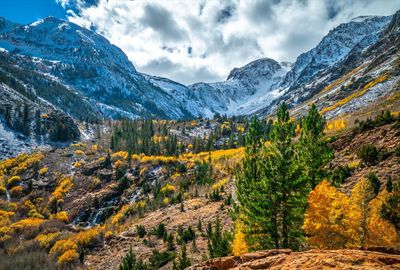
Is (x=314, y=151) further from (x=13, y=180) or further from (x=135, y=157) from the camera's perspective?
(x=13, y=180)

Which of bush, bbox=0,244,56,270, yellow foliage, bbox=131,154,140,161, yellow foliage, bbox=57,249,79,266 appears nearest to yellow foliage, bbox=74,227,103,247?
yellow foliage, bbox=57,249,79,266

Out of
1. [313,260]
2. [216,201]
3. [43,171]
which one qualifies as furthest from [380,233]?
[43,171]

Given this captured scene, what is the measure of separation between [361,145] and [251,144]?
20.9m

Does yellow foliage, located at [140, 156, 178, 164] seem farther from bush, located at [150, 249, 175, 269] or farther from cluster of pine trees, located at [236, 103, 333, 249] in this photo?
cluster of pine trees, located at [236, 103, 333, 249]

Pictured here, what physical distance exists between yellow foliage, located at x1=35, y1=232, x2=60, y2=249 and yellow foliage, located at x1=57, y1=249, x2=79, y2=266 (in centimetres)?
1181

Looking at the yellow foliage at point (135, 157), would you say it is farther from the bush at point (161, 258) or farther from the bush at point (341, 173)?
the bush at point (341, 173)

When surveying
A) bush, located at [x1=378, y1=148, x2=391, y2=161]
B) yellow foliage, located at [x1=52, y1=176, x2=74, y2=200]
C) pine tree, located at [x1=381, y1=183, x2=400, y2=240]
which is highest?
yellow foliage, located at [x1=52, y1=176, x2=74, y2=200]

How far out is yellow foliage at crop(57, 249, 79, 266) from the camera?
90.9 m

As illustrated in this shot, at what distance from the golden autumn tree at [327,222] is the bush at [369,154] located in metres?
21.7

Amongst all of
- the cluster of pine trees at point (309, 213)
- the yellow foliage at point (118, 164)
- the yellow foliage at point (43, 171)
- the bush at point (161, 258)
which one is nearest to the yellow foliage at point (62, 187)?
the yellow foliage at point (43, 171)

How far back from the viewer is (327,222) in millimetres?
26984

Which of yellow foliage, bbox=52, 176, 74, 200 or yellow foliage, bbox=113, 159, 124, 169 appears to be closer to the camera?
yellow foliage, bbox=52, 176, 74, 200

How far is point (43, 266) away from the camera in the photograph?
91375 millimetres

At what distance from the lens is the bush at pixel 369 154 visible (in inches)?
1778
